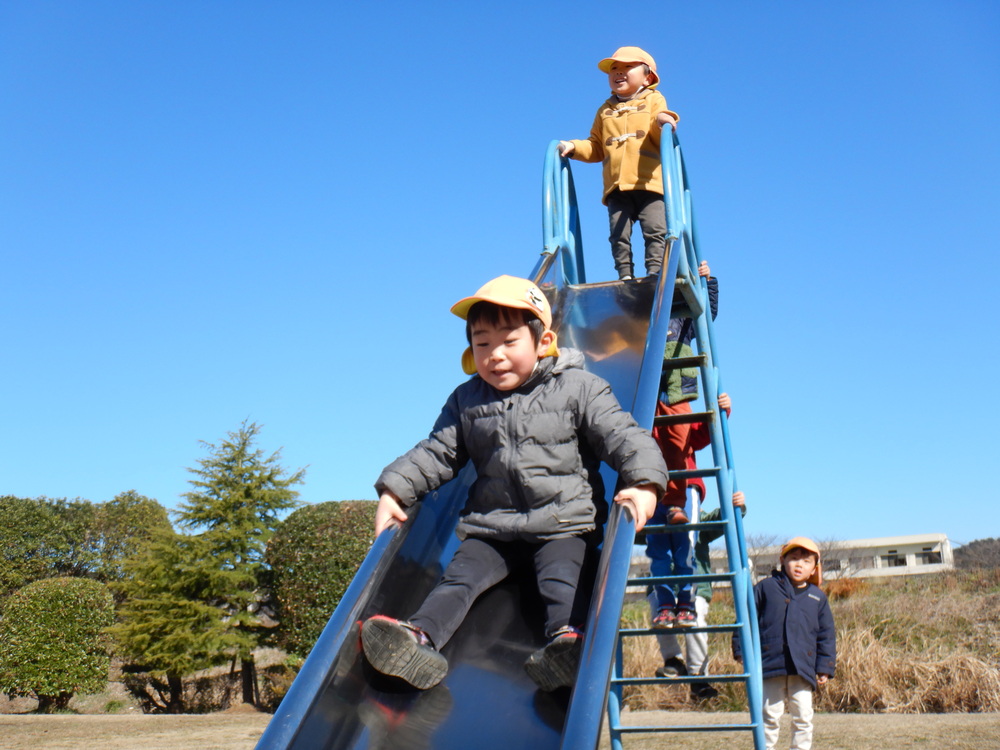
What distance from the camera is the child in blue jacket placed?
4914 mm

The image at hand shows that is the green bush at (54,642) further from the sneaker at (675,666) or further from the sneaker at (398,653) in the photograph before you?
the sneaker at (398,653)

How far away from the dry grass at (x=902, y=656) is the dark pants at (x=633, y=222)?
5.04m

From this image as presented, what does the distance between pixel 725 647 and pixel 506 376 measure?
26.7ft

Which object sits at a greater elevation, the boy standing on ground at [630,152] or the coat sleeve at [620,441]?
the boy standing on ground at [630,152]

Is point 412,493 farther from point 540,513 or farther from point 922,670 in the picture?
point 922,670

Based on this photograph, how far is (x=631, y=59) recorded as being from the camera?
6.00 meters

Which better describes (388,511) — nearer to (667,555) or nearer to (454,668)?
(454,668)

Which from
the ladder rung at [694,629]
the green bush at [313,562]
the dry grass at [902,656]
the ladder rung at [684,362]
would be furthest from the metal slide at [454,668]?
the green bush at [313,562]

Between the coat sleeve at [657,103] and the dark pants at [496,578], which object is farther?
the coat sleeve at [657,103]

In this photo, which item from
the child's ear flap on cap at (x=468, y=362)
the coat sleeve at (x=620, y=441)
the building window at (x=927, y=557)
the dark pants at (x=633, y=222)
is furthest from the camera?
the building window at (x=927, y=557)

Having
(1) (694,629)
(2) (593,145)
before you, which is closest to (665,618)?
(1) (694,629)

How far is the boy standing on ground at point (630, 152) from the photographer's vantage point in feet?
19.0

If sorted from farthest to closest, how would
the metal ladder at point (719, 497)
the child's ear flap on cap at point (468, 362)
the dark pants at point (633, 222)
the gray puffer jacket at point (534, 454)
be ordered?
the dark pants at point (633, 222) → the metal ladder at point (719, 497) → the child's ear flap on cap at point (468, 362) → the gray puffer jacket at point (534, 454)

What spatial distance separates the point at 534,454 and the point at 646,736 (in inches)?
176
